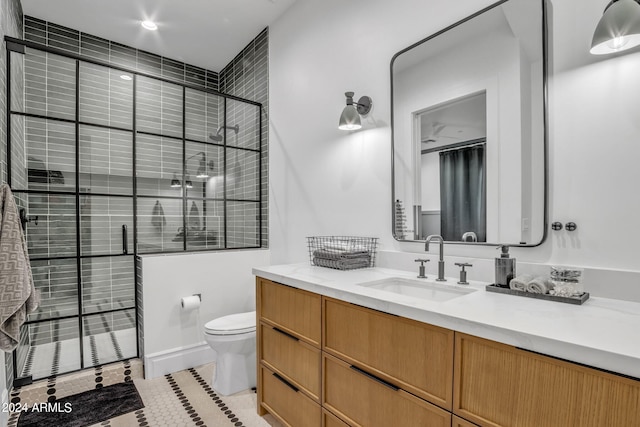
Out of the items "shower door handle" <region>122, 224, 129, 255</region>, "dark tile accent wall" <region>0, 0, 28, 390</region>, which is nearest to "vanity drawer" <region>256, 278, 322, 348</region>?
"dark tile accent wall" <region>0, 0, 28, 390</region>

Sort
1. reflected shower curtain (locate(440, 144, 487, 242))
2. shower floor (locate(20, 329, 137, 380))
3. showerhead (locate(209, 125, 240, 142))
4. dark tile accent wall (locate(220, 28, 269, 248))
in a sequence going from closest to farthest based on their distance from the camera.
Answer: reflected shower curtain (locate(440, 144, 487, 242)) → shower floor (locate(20, 329, 137, 380)) → dark tile accent wall (locate(220, 28, 269, 248)) → showerhead (locate(209, 125, 240, 142))

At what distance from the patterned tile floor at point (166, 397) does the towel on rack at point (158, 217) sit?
1.36 m

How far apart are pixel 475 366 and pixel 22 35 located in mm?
4044

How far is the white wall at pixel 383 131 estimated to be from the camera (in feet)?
3.88

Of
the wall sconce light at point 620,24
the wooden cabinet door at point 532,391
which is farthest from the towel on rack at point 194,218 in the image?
the wall sconce light at point 620,24

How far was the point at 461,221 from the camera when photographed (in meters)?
1.63

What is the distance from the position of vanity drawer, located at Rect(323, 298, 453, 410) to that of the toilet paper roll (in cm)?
140

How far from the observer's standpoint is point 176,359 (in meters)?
2.48

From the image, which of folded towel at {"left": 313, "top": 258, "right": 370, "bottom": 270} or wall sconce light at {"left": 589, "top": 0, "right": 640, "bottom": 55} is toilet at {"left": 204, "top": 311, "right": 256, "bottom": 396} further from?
wall sconce light at {"left": 589, "top": 0, "right": 640, "bottom": 55}

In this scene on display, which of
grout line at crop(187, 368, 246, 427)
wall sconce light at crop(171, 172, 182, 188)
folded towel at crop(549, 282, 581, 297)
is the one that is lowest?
grout line at crop(187, 368, 246, 427)

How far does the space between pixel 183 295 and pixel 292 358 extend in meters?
1.27

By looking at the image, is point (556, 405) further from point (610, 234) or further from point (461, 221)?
point (461, 221)

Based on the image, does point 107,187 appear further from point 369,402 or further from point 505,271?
point 505,271

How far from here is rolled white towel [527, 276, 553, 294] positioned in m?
1.19
